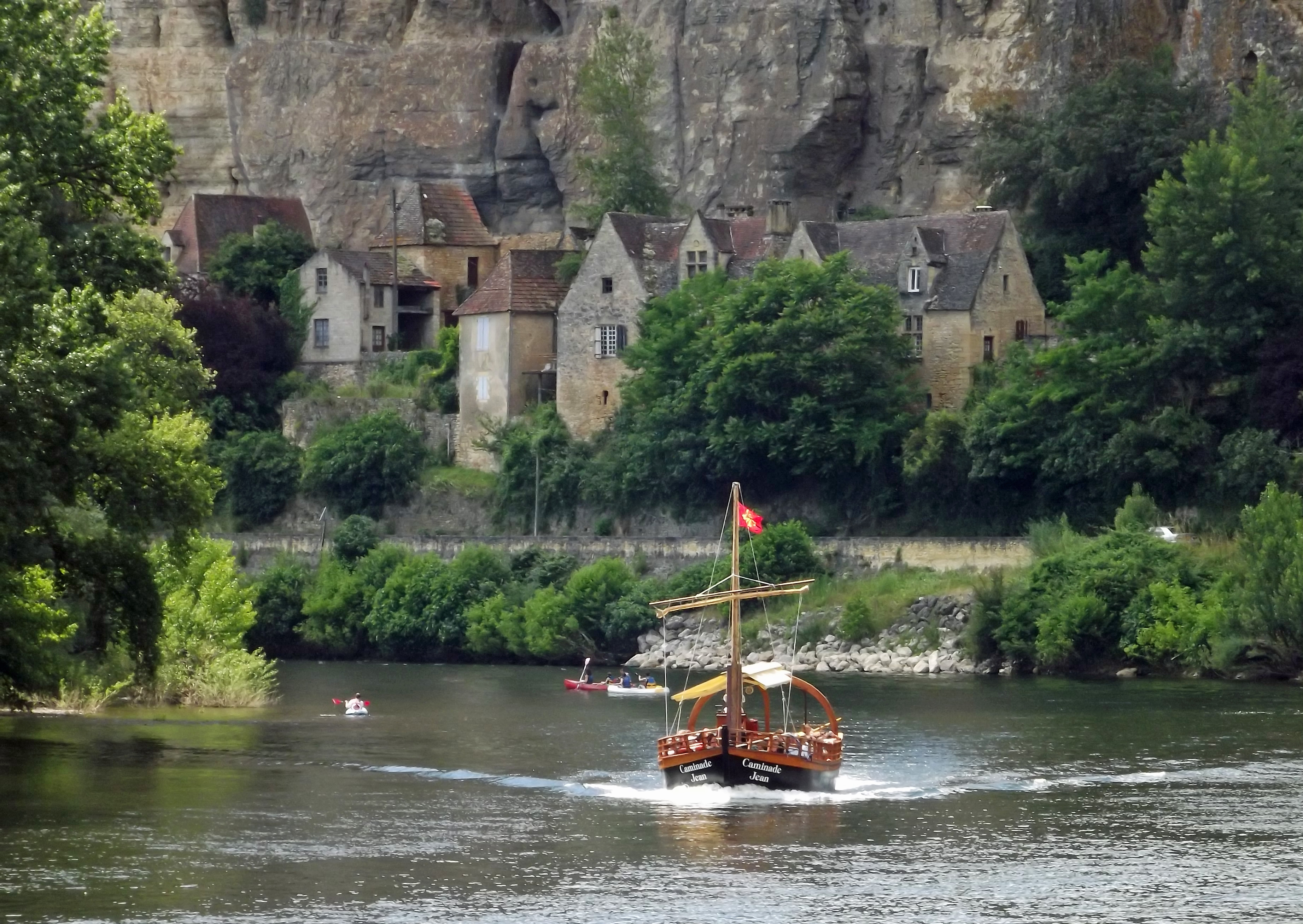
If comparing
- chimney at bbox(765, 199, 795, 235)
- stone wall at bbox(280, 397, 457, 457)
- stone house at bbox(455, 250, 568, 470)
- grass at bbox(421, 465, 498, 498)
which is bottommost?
grass at bbox(421, 465, 498, 498)

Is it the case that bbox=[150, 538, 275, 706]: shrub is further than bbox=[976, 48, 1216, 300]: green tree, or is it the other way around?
bbox=[976, 48, 1216, 300]: green tree

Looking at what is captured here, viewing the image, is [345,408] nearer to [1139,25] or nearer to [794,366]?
[794,366]

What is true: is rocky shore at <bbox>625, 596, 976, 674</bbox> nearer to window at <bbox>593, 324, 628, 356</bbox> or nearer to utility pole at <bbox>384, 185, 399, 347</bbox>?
window at <bbox>593, 324, 628, 356</bbox>

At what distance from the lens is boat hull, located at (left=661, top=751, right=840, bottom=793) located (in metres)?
56.4

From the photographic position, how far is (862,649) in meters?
87.4

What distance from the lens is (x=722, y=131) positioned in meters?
109

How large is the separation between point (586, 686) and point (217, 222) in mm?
44630

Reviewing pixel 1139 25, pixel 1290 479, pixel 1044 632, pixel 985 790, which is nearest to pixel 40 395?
pixel 985 790

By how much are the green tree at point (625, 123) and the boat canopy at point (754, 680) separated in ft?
169

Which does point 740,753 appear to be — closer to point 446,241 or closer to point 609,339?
point 609,339

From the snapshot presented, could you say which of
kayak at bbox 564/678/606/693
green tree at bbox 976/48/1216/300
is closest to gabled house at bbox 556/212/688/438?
green tree at bbox 976/48/1216/300

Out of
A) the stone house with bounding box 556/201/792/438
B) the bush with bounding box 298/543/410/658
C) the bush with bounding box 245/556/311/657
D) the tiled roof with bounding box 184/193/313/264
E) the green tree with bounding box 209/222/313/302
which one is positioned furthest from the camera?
the tiled roof with bounding box 184/193/313/264

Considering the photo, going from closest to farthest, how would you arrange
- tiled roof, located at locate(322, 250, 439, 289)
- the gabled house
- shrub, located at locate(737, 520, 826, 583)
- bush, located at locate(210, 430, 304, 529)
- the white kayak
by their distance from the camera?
the white kayak < shrub, located at locate(737, 520, 826, 583) < the gabled house < bush, located at locate(210, 430, 304, 529) < tiled roof, located at locate(322, 250, 439, 289)

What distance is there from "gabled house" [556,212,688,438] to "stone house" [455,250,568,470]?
1.54m
